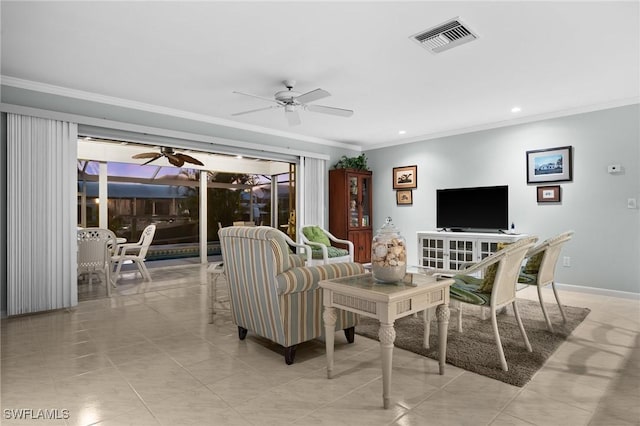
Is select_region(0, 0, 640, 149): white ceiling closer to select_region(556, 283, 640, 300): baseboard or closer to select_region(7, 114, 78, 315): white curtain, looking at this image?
select_region(7, 114, 78, 315): white curtain

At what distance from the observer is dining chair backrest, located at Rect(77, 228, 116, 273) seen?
15.3ft

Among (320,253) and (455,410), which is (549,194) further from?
(455,410)

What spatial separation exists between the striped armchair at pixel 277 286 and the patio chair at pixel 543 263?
5.04ft

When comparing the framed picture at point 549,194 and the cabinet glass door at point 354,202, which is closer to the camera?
the framed picture at point 549,194

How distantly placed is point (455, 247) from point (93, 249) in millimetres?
5033

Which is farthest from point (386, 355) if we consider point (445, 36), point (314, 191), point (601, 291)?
point (314, 191)

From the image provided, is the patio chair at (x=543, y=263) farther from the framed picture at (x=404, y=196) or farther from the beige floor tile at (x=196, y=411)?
the framed picture at (x=404, y=196)

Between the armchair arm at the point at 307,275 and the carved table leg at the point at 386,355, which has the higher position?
the armchair arm at the point at 307,275

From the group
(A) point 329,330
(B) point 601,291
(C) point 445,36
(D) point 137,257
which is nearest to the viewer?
(A) point 329,330

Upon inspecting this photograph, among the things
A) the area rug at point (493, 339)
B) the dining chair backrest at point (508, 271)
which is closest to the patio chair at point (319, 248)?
the area rug at point (493, 339)

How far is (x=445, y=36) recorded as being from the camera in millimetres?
2797

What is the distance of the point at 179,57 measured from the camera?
3.20m

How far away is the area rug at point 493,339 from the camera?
2.44 metres

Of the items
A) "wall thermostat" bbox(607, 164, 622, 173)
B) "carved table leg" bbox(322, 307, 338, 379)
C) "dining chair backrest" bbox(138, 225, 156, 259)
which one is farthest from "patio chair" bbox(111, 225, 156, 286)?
"wall thermostat" bbox(607, 164, 622, 173)
